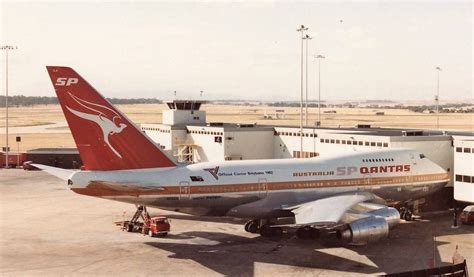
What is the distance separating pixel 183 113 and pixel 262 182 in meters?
40.2

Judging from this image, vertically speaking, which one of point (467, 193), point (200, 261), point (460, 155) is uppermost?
point (460, 155)

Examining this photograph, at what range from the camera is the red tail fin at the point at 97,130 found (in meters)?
34.8

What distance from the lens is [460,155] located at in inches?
1909

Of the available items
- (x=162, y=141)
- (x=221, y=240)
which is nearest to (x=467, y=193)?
(x=221, y=240)

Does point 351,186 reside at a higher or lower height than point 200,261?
higher

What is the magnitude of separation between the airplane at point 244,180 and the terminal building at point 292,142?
3.28 metres

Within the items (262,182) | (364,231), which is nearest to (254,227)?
(262,182)

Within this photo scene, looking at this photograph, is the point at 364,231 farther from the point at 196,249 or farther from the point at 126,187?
the point at 126,187

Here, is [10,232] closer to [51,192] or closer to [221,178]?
[221,178]

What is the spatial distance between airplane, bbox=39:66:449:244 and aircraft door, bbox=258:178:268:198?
72mm

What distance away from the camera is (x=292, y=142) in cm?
6488

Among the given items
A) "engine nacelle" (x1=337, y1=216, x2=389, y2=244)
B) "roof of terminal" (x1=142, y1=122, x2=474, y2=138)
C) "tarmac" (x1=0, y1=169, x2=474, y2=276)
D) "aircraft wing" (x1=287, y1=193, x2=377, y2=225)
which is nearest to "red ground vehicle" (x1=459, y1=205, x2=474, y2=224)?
"tarmac" (x1=0, y1=169, x2=474, y2=276)

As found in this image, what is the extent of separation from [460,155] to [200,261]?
86.0ft

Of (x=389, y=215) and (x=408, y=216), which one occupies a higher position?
(x=389, y=215)
